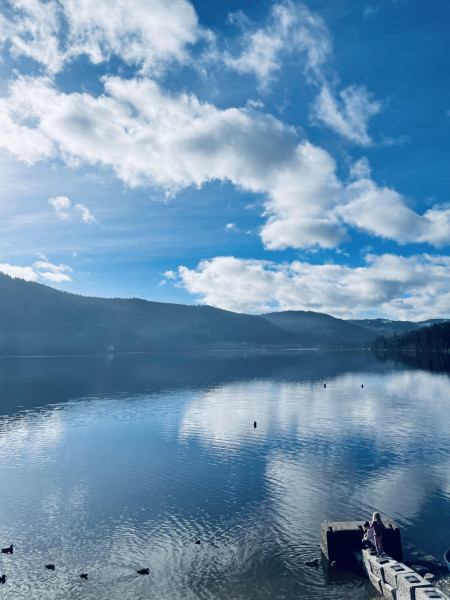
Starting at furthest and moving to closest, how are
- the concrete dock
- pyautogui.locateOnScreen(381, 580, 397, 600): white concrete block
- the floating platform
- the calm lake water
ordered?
the floating platform → the calm lake water → pyautogui.locateOnScreen(381, 580, 397, 600): white concrete block → the concrete dock

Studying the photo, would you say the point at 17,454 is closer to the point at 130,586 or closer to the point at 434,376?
the point at 130,586

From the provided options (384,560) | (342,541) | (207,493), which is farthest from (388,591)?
(207,493)

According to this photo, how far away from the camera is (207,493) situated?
53906mm

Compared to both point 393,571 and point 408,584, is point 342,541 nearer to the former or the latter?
point 393,571

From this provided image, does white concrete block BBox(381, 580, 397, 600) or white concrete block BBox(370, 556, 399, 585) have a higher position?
white concrete block BBox(370, 556, 399, 585)

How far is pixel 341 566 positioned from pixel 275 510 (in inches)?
510

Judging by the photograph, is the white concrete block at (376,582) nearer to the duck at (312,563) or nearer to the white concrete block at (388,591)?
the white concrete block at (388,591)

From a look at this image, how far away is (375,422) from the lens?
3834 inches

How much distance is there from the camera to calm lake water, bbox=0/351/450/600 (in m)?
34.9

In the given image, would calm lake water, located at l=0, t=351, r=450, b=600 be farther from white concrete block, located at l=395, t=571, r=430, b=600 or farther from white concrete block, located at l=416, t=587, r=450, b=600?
white concrete block, located at l=416, t=587, r=450, b=600

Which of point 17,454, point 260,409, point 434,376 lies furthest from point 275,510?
point 434,376

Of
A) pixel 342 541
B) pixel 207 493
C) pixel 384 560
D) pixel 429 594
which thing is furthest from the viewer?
pixel 207 493

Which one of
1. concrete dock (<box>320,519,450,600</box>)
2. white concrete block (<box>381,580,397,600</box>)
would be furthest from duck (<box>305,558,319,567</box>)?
white concrete block (<box>381,580,397,600</box>)

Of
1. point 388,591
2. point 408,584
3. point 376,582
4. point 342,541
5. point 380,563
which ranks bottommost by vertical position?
point 376,582
